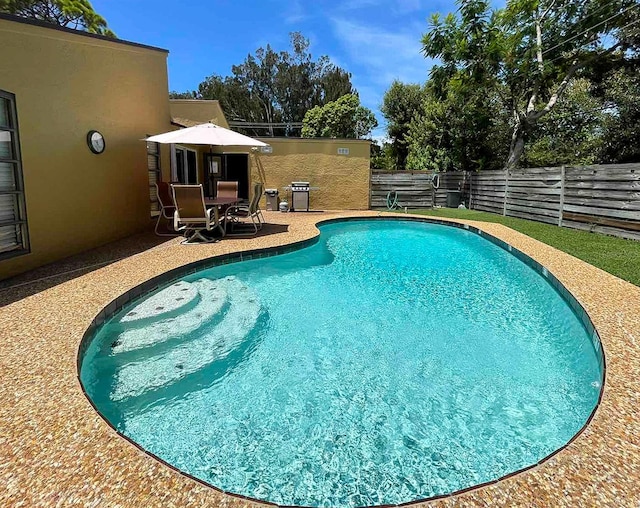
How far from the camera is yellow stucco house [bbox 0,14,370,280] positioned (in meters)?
4.91

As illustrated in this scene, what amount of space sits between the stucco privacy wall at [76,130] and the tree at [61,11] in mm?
15888

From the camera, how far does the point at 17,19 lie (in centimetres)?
495

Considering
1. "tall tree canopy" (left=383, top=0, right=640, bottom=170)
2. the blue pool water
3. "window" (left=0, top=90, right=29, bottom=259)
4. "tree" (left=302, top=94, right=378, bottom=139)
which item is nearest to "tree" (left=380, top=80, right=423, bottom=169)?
"tall tree canopy" (left=383, top=0, right=640, bottom=170)

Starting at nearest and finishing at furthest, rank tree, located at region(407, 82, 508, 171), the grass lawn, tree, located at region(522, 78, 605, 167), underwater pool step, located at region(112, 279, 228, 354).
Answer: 1. underwater pool step, located at region(112, 279, 228, 354)
2. the grass lawn
3. tree, located at region(407, 82, 508, 171)
4. tree, located at region(522, 78, 605, 167)

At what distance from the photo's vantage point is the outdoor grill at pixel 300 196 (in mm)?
13203

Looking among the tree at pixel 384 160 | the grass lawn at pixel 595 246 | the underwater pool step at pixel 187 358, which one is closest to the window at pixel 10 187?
the underwater pool step at pixel 187 358

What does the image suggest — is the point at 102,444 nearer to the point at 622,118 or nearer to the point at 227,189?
the point at 227,189

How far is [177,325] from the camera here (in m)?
4.07

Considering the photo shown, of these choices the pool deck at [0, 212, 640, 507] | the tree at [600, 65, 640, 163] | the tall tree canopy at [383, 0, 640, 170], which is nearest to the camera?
the pool deck at [0, 212, 640, 507]

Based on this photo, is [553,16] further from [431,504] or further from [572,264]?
[431,504]

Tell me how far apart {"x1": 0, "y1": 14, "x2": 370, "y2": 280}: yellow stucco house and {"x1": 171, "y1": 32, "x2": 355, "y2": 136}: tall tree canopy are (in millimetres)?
27896

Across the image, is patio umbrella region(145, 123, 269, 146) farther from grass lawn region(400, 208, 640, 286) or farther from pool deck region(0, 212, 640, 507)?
grass lawn region(400, 208, 640, 286)

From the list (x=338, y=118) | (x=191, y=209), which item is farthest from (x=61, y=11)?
(x=191, y=209)

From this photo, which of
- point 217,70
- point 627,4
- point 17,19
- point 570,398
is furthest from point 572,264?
point 217,70
